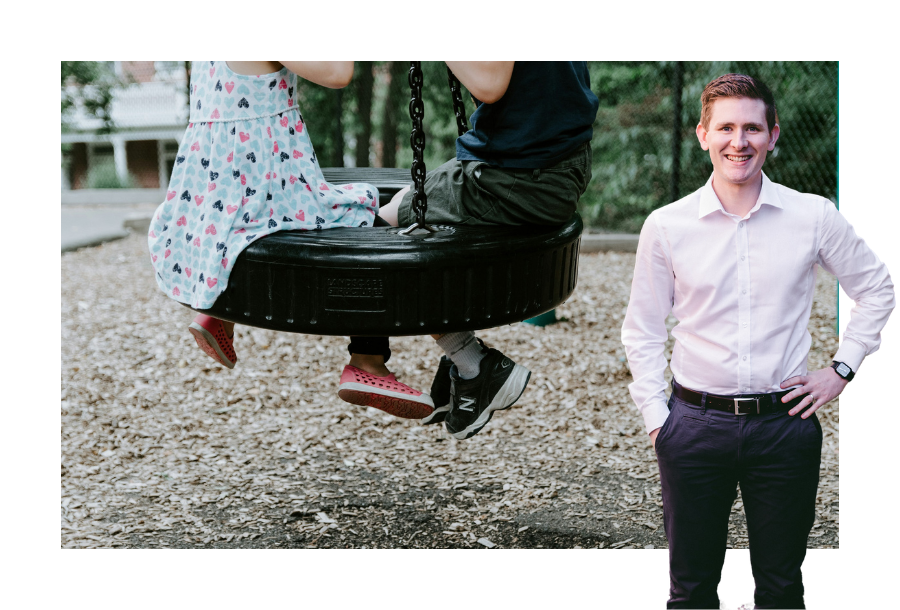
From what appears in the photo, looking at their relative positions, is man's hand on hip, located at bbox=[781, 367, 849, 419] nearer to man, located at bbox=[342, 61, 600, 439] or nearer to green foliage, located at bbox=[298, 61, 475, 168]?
man, located at bbox=[342, 61, 600, 439]

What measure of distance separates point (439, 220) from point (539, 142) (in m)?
0.28

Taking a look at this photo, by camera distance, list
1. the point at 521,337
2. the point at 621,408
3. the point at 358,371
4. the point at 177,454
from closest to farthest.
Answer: the point at 358,371
the point at 177,454
the point at 621,408
the point at 521,337

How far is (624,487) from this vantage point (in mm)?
3381

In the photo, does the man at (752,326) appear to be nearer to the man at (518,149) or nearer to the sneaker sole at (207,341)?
the man at (518,149)

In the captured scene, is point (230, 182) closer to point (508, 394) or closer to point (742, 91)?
point (508, 394)

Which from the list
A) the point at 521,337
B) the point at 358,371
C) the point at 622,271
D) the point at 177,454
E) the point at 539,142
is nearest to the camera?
the point at 539,142

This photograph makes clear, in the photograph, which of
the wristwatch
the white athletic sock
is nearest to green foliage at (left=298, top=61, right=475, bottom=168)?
the white athletic sock

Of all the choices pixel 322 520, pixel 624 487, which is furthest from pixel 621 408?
pixel 322 520

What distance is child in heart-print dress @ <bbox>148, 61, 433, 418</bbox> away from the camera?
1.77 meters

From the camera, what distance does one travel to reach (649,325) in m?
1.72

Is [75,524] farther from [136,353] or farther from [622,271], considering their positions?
[622,271]

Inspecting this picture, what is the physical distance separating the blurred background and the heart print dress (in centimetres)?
344

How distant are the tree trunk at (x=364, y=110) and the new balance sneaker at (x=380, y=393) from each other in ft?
15.9

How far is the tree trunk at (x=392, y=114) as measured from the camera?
6738mm
